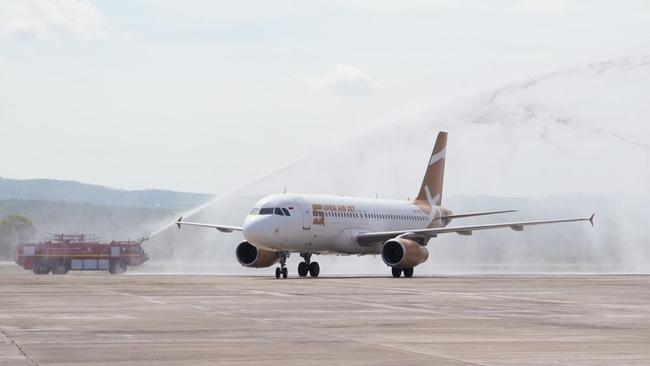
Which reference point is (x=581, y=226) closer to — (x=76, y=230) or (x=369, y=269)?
(x=369, y=269)

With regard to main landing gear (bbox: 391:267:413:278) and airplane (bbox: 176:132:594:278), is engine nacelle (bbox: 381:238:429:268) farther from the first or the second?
main landing gear (bbox: 391:267:413:278)

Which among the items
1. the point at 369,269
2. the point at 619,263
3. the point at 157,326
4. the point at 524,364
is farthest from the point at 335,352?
the point at 619,263

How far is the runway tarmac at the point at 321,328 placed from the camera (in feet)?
52.1

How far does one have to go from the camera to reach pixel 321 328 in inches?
811

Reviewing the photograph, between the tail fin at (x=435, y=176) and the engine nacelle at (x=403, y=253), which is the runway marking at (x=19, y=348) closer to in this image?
the engine nacelle at (x=403, y=253)

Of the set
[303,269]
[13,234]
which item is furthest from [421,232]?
[13,234]

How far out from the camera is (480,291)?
1417 inches

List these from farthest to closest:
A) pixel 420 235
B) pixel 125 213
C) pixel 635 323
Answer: pixel 125 213
pixel 420 235
pixel 635 323

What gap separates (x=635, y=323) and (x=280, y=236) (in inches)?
1240

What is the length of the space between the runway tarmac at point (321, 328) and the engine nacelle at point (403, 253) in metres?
20.9

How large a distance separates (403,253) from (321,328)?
34.4 metres

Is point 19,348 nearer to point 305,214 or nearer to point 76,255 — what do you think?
point 305,214

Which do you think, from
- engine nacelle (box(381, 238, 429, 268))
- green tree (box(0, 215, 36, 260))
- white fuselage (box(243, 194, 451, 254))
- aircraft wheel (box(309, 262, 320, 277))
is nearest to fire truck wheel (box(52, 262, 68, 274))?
→ green tree (box(0, 215, 36, 260))

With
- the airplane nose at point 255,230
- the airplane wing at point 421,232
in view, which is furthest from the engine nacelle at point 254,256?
the airplane wing at point 421,232
